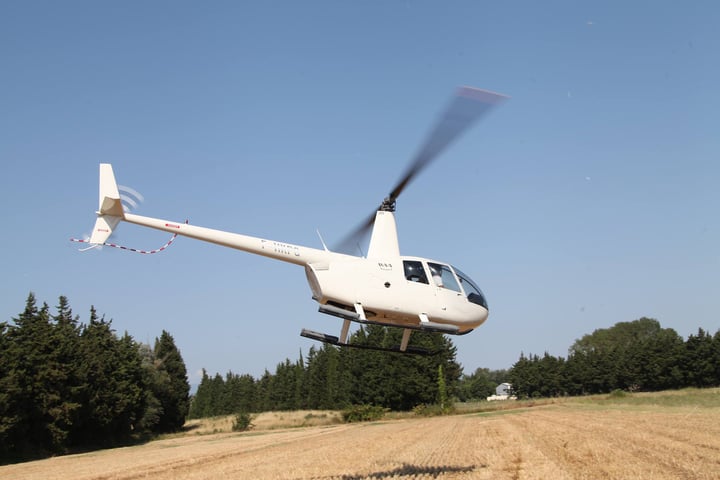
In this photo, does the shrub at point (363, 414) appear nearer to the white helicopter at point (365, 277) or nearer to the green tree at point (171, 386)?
the green tree at point (171, 386)

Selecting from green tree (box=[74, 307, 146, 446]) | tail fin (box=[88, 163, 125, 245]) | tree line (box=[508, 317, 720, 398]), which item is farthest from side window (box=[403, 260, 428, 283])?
tree line (box=[508, 317, 720, 398])

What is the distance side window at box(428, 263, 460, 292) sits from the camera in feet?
52.0

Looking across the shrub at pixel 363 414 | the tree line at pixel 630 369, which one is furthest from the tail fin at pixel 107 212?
the tree line at pixel 630 369

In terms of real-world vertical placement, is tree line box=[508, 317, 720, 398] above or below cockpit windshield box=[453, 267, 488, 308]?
above

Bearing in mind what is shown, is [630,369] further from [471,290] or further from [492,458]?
[471,290]

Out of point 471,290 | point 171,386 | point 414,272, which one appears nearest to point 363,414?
point 171,386

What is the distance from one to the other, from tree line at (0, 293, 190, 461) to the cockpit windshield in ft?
98.8

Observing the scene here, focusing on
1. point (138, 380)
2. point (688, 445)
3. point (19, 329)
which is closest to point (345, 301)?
point (688, 445)

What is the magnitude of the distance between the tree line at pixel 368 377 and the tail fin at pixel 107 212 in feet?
138

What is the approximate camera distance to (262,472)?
68.5 feet

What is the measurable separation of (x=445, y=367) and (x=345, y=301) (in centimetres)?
6810

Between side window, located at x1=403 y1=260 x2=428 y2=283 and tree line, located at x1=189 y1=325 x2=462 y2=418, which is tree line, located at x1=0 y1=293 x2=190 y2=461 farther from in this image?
side window, located at x1=403 y1=260 x2=428 y2=283

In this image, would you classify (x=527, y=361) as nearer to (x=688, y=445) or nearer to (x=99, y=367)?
(x=99, y=367)

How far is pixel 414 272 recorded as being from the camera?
51.6 ft
